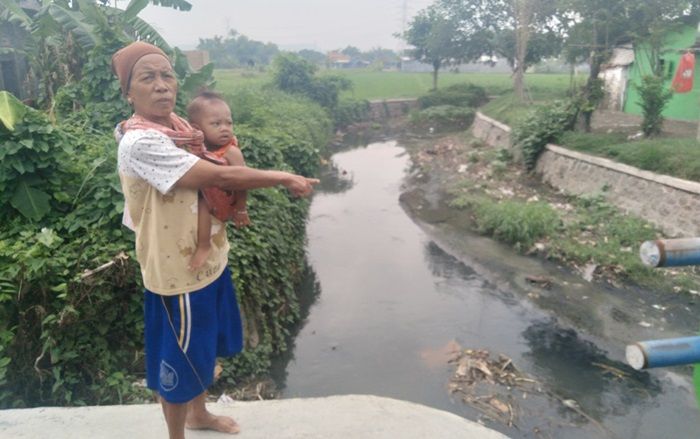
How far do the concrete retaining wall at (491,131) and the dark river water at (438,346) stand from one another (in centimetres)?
772

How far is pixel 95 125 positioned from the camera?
6367 millimetres

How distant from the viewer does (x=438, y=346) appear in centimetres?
580

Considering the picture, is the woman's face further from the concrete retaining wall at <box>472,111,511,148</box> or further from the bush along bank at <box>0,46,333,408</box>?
the concrete retaining wall at <box>472,111,511,148</box>

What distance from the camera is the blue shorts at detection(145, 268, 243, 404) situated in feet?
6.74

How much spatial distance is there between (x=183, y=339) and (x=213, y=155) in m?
0.70

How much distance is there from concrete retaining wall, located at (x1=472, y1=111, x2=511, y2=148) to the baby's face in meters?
13.5

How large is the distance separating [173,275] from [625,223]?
791cm

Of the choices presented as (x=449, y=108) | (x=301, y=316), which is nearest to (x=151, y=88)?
(x=301, y=316)

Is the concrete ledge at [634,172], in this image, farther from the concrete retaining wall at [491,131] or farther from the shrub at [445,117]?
the shrub at [445,117]

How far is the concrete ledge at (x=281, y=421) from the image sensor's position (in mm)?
2438

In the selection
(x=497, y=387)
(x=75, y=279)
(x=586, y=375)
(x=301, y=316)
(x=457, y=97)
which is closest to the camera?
(x=75, y=279)

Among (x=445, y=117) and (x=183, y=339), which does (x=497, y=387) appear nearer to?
(x=183, y=339)

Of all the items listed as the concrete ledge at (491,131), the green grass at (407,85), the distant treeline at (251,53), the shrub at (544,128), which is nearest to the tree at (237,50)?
the distant treeline at (251,53)

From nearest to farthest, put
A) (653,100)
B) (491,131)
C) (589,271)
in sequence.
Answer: (589,271) → (653,100) → (491,131)
